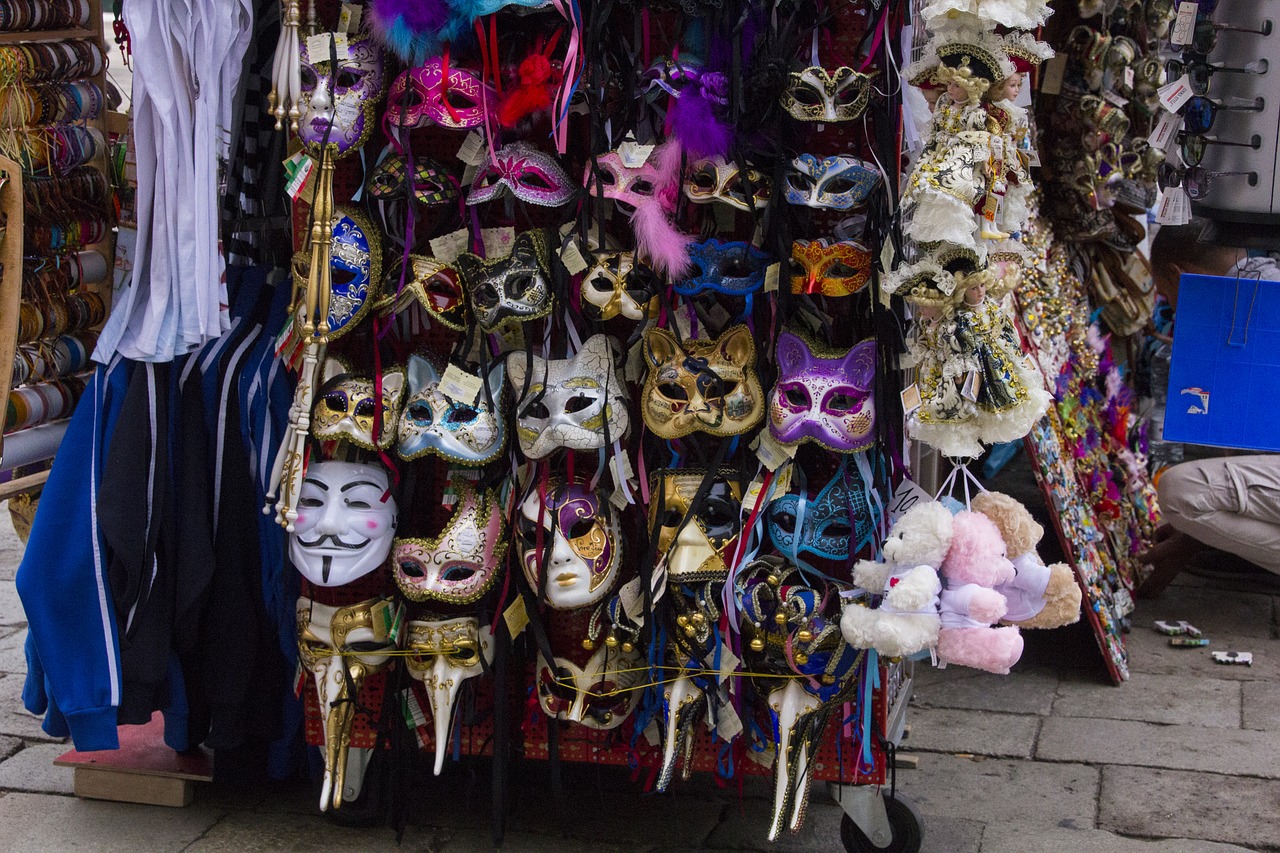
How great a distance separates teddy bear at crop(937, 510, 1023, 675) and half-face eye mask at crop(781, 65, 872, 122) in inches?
31.3

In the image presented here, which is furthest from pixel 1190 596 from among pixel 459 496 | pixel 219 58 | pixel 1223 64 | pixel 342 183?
pixel 219 58

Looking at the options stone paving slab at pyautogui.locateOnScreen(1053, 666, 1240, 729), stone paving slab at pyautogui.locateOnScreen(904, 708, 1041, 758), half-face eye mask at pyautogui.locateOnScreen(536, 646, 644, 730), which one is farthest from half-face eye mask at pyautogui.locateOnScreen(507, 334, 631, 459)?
stone paving slab at pyautogui.locateOnScreen(1053, 666, 1240, 729)

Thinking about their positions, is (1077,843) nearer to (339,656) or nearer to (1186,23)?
(339,656)

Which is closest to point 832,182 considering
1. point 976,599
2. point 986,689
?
point 976,599

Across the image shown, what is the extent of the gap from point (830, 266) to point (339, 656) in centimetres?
134

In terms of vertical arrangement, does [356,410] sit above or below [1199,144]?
below

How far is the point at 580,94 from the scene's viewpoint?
8.95 ft

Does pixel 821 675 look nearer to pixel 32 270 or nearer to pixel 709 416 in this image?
pixel 709 416

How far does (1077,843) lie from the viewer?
314 centimetres

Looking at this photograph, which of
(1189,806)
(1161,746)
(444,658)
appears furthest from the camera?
(1161,746)

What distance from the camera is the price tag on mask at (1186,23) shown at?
4.08 metres

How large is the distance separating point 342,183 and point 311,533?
0.76m

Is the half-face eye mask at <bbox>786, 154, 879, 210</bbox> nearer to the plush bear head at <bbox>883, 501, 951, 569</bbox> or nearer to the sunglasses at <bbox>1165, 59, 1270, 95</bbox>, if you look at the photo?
the plush bear head at <bbox>883, 501, 951, 569</bbox>

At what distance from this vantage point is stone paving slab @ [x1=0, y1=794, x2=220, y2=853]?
3.13 metres
